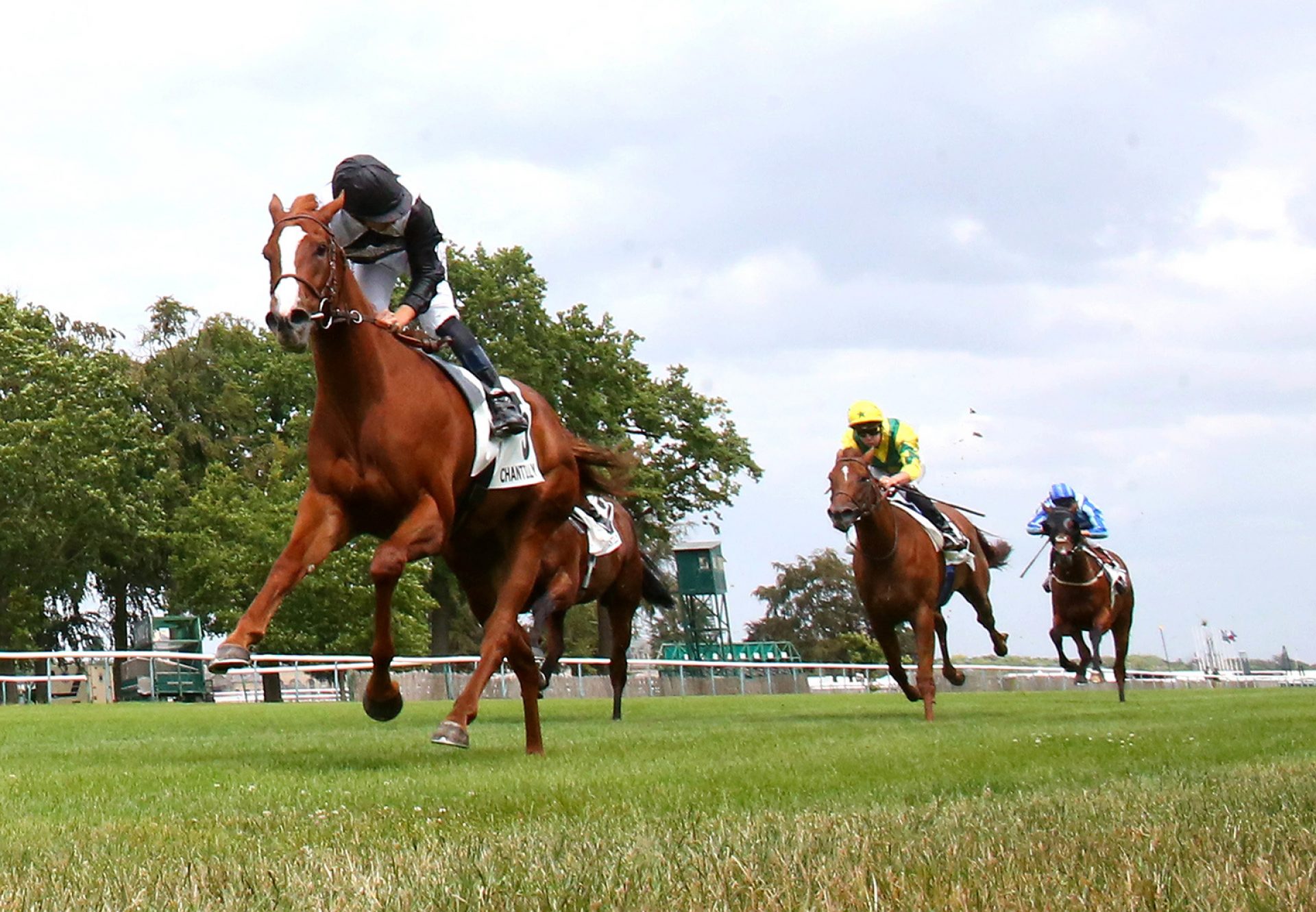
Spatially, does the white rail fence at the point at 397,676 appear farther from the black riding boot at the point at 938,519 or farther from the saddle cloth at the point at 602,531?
the black riding boot at the point at 938,519

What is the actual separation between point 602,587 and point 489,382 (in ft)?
27.3

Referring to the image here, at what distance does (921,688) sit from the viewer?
47.8ft

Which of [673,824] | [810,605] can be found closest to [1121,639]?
[673,824]

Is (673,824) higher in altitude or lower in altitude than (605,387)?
lower

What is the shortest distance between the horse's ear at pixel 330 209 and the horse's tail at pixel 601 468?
97.3 inches

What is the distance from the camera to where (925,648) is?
14.7m

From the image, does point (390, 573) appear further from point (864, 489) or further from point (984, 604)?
point (984, 604)

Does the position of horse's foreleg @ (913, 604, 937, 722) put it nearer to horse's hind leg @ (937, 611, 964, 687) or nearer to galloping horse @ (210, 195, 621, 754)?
horse's hind leg @ (937, 611, 964, 687)

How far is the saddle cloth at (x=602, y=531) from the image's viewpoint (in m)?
16.4

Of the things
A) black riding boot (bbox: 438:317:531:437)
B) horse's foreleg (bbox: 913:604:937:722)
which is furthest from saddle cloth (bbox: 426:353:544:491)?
horse's foreleg (bbox: 913:604:937:722)

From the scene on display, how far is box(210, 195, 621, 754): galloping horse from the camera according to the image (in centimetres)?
745

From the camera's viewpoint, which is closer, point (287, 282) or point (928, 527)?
point (287, 282)

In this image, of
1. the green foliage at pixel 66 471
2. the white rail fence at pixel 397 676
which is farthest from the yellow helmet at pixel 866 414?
the green foliage at pixel 66 471

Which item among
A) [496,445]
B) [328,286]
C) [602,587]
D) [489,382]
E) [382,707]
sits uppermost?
[328,286]
